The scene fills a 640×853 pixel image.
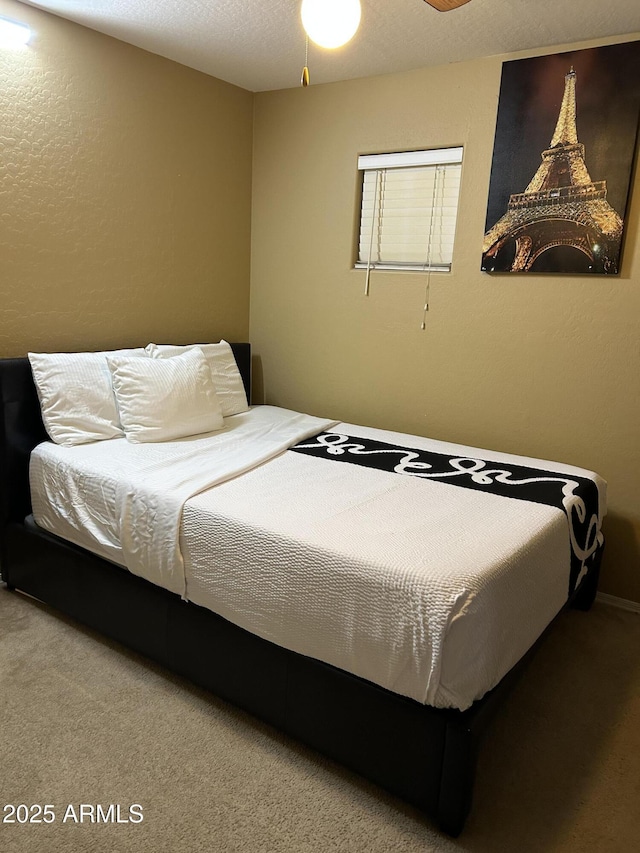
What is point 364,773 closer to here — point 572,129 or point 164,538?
point 164,538

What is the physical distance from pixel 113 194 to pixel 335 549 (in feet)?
6.95

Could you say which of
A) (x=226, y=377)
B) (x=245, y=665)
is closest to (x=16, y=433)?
(x=226, y=377)

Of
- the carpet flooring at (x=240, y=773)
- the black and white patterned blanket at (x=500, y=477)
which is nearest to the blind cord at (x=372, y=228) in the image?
the black and white patterned blanket at (x=500, y=477)

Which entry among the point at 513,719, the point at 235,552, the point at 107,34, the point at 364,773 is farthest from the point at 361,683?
the point at 107,34

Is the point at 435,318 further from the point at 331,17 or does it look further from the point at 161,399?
the point at 331,17

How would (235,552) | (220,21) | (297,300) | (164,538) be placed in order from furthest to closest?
(297,300)
(220,21)
(164,538)
(235,552)

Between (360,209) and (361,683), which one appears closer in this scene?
(361,683)

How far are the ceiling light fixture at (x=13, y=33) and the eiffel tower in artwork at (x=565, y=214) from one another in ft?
6.98

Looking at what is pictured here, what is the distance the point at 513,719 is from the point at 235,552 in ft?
3.61

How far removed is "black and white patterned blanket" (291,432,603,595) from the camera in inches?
85.9

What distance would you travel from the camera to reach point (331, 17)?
1.58 meters

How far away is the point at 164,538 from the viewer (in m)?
2.00

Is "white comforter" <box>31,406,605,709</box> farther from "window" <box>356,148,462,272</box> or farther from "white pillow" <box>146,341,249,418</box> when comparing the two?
"window" <box>356,148,462,272</box>

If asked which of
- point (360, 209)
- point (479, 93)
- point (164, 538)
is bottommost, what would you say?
point (164, 538)
